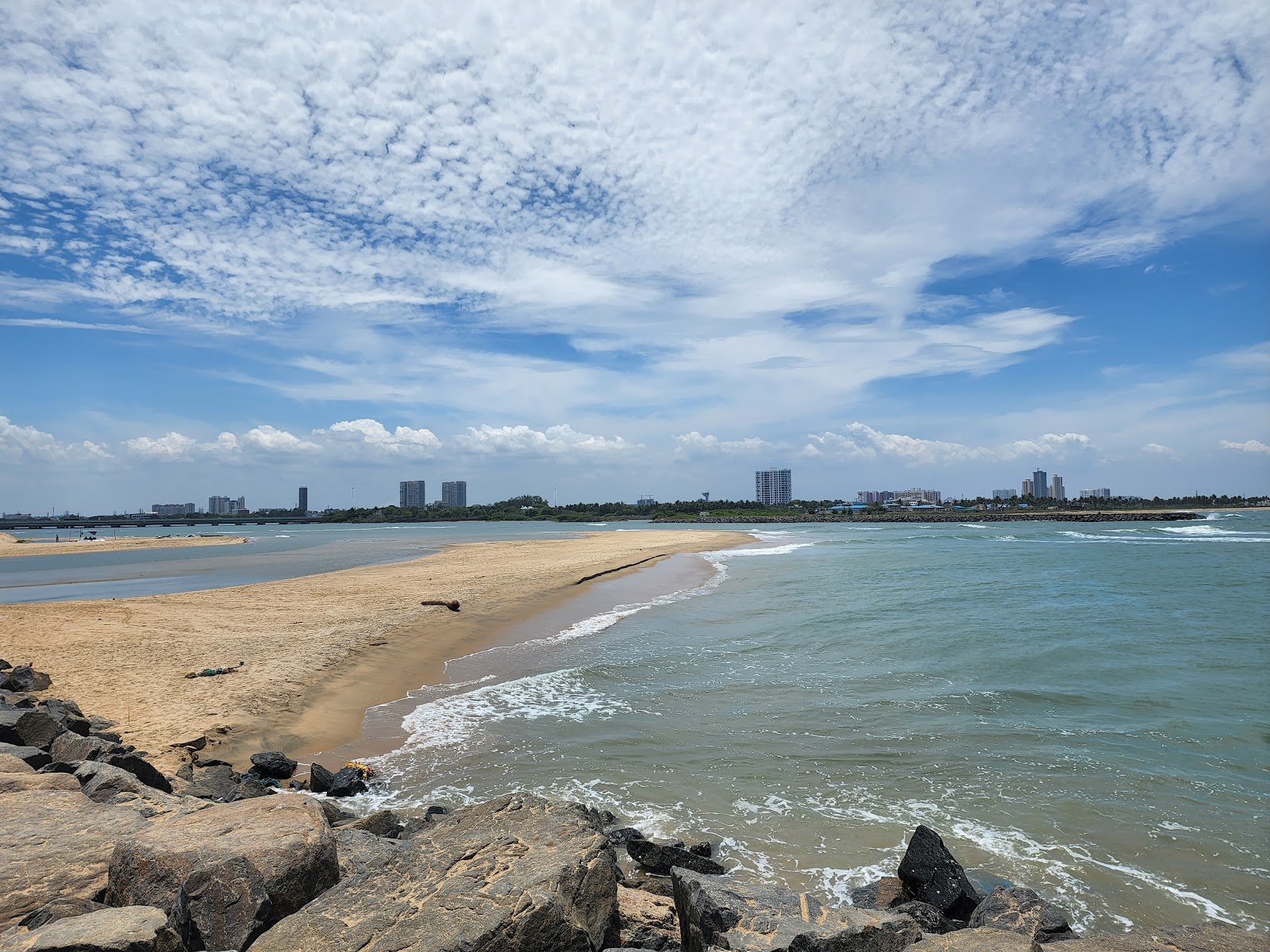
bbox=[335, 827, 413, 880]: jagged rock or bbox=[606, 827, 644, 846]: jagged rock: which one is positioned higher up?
bbox=[335, 827, 413, 880]: jagged rock

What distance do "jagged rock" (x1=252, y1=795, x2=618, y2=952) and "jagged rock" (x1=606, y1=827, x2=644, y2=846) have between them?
5.68 feet

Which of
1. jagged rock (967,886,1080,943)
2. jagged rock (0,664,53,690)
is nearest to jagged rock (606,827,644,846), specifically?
jagged rock (967,886,1080,943)

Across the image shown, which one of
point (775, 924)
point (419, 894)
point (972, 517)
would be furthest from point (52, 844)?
point (972, 517)

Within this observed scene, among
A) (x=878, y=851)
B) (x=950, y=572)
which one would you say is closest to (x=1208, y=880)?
(x=878, y=851)

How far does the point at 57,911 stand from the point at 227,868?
107 cm

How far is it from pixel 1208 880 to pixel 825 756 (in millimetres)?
4069

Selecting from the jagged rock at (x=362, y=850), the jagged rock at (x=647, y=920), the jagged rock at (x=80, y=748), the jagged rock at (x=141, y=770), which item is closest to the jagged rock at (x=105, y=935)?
the jagged rock at (x=362, y=850)

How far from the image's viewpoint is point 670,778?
28.7ft

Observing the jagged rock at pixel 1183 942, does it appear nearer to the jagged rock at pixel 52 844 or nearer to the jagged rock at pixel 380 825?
the jagged rock at pixel 380 825

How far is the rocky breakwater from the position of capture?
13.1ft

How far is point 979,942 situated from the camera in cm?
441

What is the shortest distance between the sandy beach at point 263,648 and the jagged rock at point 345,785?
79.4 inches

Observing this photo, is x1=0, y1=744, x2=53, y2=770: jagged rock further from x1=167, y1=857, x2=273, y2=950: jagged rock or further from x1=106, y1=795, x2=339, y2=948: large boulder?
x1=167, y1=857, x2=273, y2=950: jagged rock

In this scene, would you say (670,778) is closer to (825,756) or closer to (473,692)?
(825,756)
